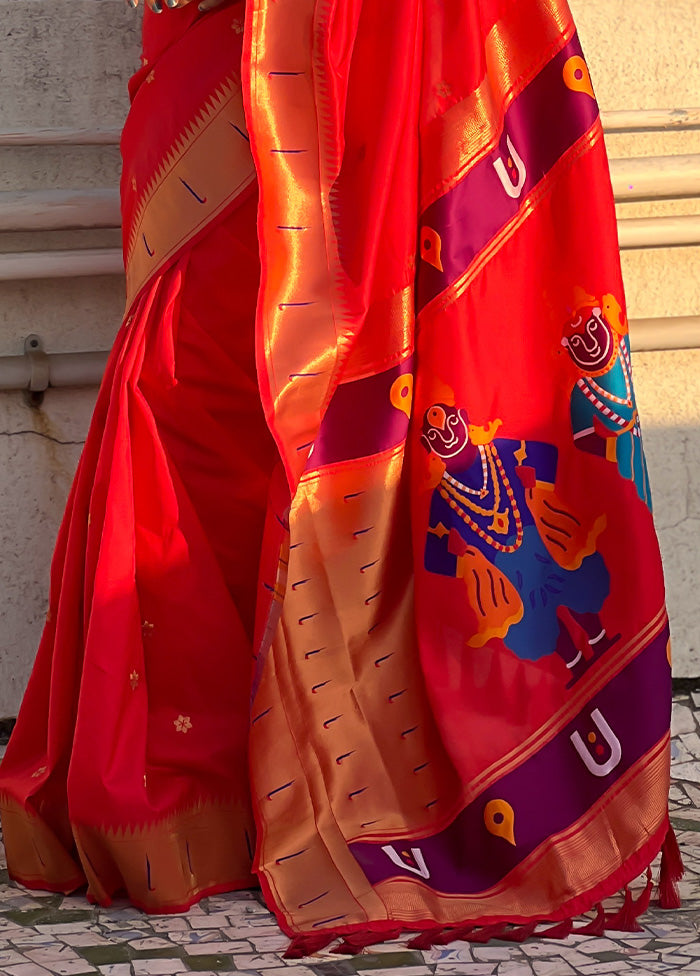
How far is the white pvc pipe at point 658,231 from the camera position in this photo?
2.17 m

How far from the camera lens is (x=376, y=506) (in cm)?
162

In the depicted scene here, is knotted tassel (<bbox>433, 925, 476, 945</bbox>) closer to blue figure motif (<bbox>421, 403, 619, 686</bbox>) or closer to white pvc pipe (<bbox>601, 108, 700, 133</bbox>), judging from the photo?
blue figure motif (<bbox>421, 403, 619, 686</bbox>)

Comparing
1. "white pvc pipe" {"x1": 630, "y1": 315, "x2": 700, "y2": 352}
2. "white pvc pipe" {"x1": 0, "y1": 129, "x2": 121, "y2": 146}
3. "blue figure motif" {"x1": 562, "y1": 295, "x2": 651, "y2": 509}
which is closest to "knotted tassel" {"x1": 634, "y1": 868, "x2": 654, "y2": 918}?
"blue figure motif" {"x1": 562, "y1": 295, "x2": 651, "y2": 509}

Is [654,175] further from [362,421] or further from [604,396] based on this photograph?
[362,421]

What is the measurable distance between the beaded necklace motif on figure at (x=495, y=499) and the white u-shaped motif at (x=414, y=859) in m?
0.41

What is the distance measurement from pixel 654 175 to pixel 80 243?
40.0 inches

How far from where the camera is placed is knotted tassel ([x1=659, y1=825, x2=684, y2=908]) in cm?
157

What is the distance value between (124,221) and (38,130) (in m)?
0.42

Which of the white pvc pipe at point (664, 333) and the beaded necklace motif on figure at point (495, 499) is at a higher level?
the white pvc pipe at point (664, 333)

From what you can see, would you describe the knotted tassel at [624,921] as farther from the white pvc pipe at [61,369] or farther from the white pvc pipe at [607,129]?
the white pvc pipe at [607,129]

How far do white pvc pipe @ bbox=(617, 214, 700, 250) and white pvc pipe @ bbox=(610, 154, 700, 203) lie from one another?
5 centimetres

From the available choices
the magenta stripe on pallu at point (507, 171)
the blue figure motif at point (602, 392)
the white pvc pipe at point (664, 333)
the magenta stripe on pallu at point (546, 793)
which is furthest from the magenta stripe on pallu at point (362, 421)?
the white pvc pipe at point (664, 333)

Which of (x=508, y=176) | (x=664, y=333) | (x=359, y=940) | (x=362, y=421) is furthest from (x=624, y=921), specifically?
(x=664, y=333)

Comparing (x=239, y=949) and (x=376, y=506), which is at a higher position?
(x=376, y=506)
